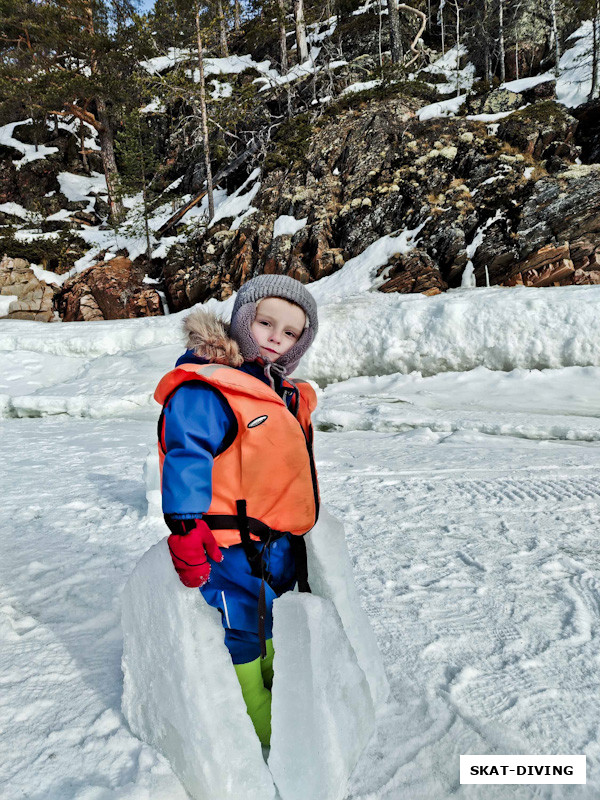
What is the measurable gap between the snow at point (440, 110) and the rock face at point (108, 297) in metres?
10.6

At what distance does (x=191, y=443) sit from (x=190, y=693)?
2.06 feet

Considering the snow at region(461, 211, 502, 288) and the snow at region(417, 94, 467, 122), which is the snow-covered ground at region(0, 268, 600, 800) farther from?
the snow at region(417, 94, 467, 122)

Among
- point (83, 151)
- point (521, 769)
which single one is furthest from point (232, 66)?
point (521, 769)

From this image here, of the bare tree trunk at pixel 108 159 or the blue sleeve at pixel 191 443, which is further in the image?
the bare tree trunk at pixel 108 159

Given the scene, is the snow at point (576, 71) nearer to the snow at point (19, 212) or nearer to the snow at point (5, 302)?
the snow at point (5, 302)

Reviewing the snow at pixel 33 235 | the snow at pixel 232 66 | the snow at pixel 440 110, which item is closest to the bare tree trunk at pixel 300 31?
the snow at pixel 232 66

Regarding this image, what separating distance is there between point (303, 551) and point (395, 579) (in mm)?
976

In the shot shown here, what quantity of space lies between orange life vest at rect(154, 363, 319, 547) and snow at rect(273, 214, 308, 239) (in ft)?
44.9

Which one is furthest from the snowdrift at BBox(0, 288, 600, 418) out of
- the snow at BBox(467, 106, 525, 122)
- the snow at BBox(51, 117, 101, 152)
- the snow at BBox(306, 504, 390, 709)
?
the snow at BBox(51, 117, 101, 152)

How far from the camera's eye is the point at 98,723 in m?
1.43

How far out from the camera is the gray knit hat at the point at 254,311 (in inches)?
60.2

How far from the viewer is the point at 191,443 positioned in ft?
4.14

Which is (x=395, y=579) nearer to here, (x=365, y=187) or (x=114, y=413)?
(x=114, y=413)

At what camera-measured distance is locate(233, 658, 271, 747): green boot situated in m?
1.34
